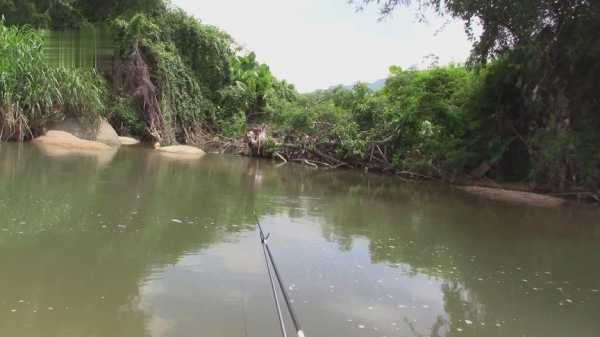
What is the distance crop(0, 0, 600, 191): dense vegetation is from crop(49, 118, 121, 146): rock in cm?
43

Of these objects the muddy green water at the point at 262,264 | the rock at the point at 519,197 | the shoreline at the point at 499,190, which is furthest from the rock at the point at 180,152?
the rock at the point at 519,197

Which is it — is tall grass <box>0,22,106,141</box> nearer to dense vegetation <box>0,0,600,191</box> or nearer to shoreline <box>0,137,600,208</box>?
dense vegetation <box>0,0,600,191</box>

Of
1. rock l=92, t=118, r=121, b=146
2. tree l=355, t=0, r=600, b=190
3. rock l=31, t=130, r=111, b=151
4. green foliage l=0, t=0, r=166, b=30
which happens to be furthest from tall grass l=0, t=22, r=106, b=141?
tree l=355, t=0, r=600, b=190

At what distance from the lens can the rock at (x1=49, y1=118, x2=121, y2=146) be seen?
53.7 feet

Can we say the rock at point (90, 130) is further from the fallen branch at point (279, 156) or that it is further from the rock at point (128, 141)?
the fallen branch at point (279, 156)

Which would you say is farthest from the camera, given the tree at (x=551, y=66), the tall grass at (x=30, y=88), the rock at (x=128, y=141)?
the rock at (x=128, y=141)

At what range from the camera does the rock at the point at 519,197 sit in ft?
35.3

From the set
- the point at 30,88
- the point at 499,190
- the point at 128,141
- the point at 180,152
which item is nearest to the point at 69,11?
the point at 128,141

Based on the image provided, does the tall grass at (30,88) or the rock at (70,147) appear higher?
the tall grass at (30,88)

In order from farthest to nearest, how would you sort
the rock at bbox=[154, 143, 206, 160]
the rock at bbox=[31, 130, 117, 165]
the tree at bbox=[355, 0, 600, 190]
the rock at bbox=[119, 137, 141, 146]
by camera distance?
the rock at bbox=[119, 137, 141, 146] < the rock at bbox=[154, 143, 206, 160] < the rock at bbox=[31, 130, 117, 165] < the tree at bbox=[355, 0, 600, 190]

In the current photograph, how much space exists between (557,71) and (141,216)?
9452 millimetres

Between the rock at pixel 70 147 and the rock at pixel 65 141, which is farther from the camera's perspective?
the rock at pixel 65 141

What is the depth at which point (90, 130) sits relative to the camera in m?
16.9

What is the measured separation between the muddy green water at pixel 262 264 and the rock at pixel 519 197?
1.29 m
